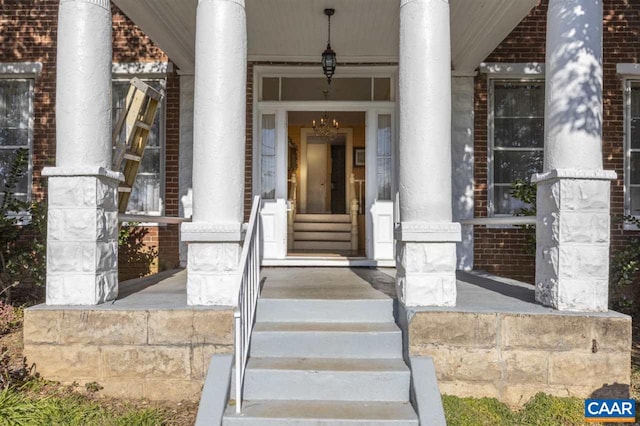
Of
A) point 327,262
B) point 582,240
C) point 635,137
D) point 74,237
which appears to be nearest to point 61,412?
point 74,237

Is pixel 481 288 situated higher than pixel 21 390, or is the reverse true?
pixel 481 288

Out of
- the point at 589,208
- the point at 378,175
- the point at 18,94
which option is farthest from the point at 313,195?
the point at 589,208

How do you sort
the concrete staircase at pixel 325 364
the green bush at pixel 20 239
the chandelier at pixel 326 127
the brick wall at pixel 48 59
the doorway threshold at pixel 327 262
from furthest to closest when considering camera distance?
the chandelier at pixel 326 127
the brick wall at pixel 48 59
the doorway threshold at pixel 327 262
the green bush at pixel 20 239
the concrete staircase at pixel 325 364

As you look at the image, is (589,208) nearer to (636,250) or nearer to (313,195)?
(636,250)

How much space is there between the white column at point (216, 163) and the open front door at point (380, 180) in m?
3.12

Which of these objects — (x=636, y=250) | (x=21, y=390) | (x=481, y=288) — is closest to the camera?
(x=21, y=390)

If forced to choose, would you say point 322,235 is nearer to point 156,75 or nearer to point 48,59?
point 156,75

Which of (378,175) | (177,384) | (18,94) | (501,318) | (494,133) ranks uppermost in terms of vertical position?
(18,94)

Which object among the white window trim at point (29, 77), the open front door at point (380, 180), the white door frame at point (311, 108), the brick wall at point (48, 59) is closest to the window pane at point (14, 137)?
the white window trim at point (29, 77)

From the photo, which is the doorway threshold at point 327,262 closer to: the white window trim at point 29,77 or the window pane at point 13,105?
the white window trim at point 29,77

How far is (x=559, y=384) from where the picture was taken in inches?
145

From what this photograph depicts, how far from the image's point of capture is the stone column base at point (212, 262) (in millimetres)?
3959

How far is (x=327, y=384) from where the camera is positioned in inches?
138

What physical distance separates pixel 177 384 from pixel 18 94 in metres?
5.51
